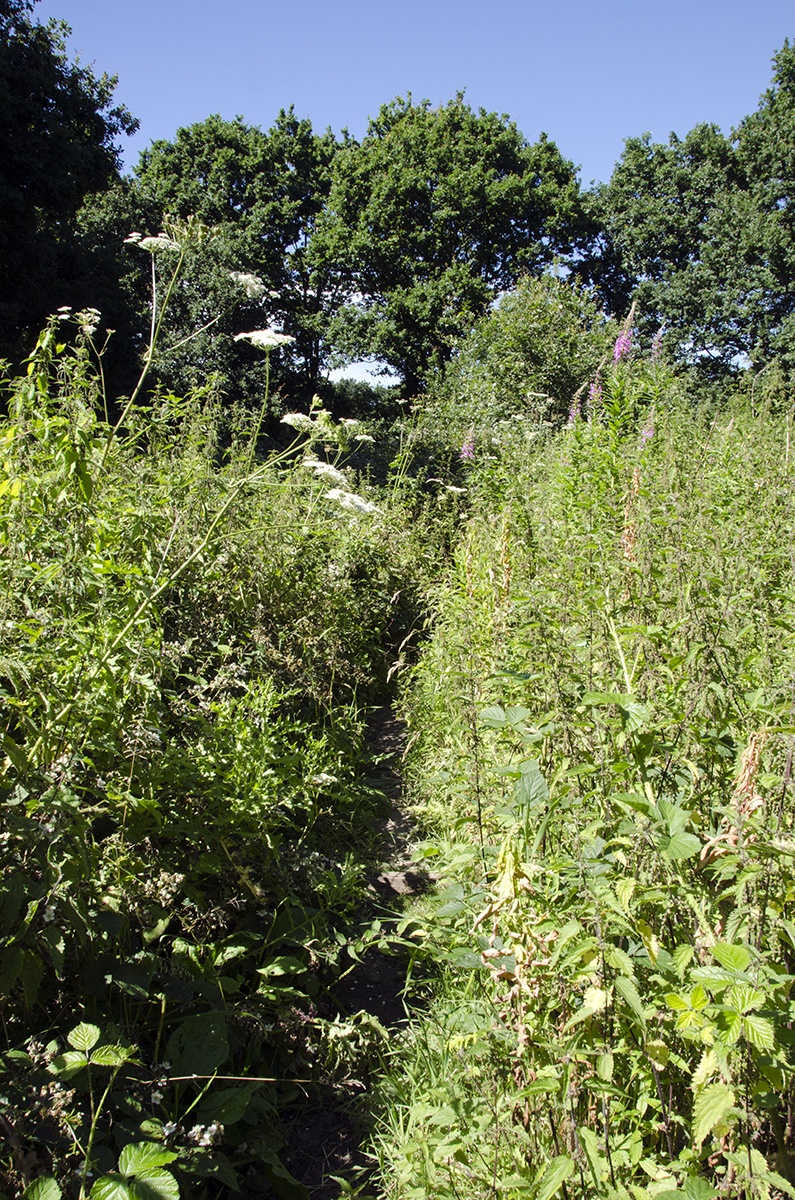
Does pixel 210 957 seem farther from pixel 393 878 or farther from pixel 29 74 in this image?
pixel 29 74

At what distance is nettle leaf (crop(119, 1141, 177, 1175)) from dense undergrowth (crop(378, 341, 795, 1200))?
654 mm

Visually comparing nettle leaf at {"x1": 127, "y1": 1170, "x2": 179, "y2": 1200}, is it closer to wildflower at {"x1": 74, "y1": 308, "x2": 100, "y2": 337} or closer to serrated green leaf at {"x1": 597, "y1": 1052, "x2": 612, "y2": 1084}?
serrated green leaf at {"x1": 597, "y1": 1052, "x2": 612, "y2": 1084}

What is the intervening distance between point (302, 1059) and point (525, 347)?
1226 centimetres

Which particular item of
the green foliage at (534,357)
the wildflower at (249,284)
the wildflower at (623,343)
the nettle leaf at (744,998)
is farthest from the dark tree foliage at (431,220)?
the nettle leaf at (744,998)

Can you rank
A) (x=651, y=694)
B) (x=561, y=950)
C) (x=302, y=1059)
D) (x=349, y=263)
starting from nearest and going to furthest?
(x=561, y=950) → (x=651, y=694) → (x=302, y=1059) → (x=349, y=263)

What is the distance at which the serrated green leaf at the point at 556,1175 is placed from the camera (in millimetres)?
1171

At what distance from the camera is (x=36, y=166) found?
12797 millimetres

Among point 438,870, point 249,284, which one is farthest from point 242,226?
point 438,870

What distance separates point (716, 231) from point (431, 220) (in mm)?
10261

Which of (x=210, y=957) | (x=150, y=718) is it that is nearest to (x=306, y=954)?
(x=210, y=957)

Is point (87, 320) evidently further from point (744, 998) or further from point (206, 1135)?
point (744, 998)

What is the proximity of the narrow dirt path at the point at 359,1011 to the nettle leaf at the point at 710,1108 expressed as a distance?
123 centimetres

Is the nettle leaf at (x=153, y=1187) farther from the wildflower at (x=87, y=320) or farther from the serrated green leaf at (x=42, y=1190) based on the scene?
the wildflower at (x=87, y=320)

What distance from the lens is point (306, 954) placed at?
2465 mm
